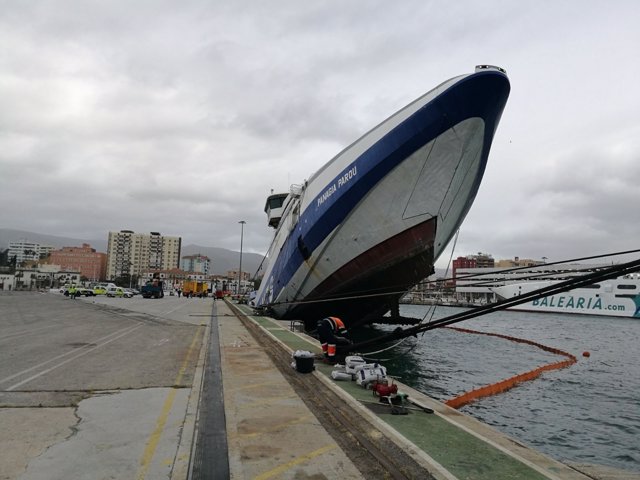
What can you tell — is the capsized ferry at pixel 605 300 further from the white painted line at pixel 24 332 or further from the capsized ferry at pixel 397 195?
the white painted line at pixel 24 332

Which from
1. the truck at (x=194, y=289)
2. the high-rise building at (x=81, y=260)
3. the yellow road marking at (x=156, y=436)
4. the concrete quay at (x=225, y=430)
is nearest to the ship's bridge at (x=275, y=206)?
the concrete quay at (x=225, y=430)

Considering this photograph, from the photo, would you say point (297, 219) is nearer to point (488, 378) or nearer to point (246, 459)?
point (488, 378)

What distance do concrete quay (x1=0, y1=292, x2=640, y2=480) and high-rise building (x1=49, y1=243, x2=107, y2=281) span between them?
20813 cm

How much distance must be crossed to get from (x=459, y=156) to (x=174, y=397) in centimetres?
1248

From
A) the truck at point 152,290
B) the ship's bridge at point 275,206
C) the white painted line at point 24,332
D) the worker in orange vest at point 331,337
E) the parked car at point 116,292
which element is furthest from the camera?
the parked car at point 116,292

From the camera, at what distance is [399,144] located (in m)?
15.2

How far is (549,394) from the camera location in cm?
1245

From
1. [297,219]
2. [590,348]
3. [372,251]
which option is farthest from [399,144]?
[590,348]

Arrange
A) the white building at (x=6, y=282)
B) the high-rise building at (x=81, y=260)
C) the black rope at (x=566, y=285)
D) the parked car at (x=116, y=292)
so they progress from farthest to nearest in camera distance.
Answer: the high-rise building at (x=81, y=260), the white building at (x=6, y=282), the parked car at (x=116, y=292), the black rope at (x=566, y=285)

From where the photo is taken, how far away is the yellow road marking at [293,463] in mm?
4380

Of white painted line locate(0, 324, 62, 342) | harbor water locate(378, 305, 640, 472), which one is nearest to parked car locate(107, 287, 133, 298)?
white painted line locate(0, 324, 62, 342)

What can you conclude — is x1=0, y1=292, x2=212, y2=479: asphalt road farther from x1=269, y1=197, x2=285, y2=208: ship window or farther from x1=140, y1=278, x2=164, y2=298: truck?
x1=140, y1=278, x2=164, y2=298: truck

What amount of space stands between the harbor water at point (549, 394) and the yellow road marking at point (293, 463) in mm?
5034

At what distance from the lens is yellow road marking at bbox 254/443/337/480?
438cm
